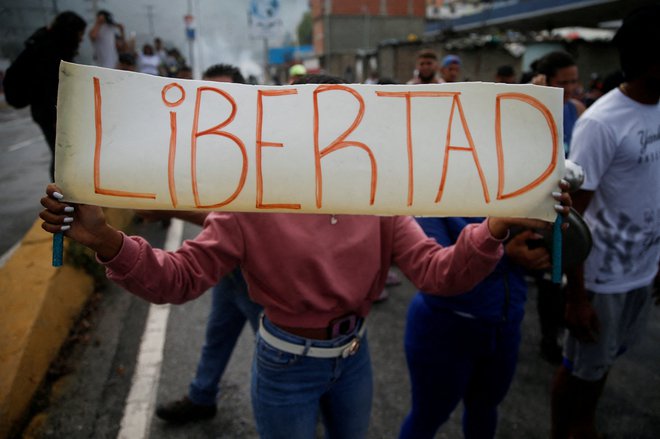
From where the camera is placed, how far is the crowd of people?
1.36 metres

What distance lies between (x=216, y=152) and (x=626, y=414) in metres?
2.87

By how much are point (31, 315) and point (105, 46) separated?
15.6 feet

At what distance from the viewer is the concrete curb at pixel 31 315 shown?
88.9 inches

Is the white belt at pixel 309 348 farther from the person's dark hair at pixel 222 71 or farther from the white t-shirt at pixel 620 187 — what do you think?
the person's dark hair at pixel 222 71

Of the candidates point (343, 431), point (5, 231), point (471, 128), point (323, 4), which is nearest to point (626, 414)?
point (343, 431)

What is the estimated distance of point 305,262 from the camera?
1384 mm

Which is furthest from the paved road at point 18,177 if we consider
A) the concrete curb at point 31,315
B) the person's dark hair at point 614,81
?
the person's dark hair at point 614,81

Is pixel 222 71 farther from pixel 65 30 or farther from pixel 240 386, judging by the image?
pixel 240 386

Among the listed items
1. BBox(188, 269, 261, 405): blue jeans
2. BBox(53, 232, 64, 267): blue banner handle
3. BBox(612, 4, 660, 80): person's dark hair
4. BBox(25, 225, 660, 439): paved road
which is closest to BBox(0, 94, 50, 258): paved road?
BBox(25, 225, 660, 439): paved road

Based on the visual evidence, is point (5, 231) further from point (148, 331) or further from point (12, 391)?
point (12, 391)

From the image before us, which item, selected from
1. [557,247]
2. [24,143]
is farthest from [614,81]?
[24,143]

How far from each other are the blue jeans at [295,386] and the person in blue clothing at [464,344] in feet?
1.42

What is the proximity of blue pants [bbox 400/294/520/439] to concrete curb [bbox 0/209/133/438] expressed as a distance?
1982 millimetres

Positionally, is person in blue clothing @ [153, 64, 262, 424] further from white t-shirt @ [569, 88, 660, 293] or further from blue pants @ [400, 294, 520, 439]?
white t-shirt @ [569, 88, 660, 293]
